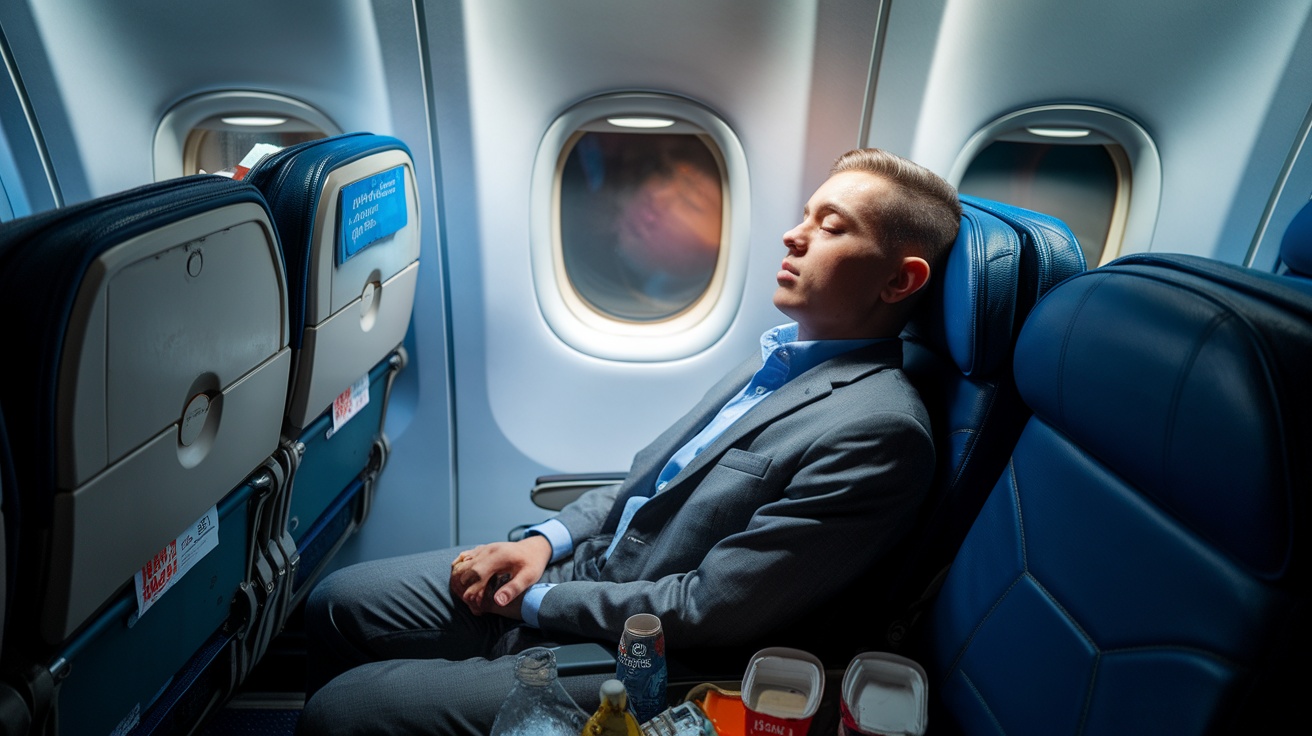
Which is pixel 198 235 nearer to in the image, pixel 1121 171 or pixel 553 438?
pixel 553 438

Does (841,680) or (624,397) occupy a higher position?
(841,680)

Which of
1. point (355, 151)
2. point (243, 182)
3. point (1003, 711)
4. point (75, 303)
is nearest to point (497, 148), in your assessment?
point (355, 151)

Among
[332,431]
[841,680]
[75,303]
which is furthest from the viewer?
[332,431]

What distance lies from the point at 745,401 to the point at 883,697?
0.90m

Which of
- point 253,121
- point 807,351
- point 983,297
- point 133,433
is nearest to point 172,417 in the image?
point 133,433

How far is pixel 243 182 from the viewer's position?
1683 millimetres

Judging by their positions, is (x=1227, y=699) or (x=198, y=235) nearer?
(x=1227, y=699)

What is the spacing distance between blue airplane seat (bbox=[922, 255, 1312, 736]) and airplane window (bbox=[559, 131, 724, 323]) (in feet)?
5.66

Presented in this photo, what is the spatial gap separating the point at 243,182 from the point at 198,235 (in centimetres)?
27

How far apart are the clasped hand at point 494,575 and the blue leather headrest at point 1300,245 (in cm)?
223

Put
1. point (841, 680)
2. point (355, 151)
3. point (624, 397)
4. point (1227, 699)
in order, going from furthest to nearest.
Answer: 1. point (624, 397)
2. point (355, 151)
3. point (841, 680)
4. point (1227, 699)

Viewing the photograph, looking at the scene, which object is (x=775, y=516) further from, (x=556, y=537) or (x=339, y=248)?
(x=339, y=248)

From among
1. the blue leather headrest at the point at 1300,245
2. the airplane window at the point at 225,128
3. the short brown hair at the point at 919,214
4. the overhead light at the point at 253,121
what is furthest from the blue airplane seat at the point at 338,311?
the blue leather headrest at the point at 1300,245

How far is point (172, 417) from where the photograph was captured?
1474mm
